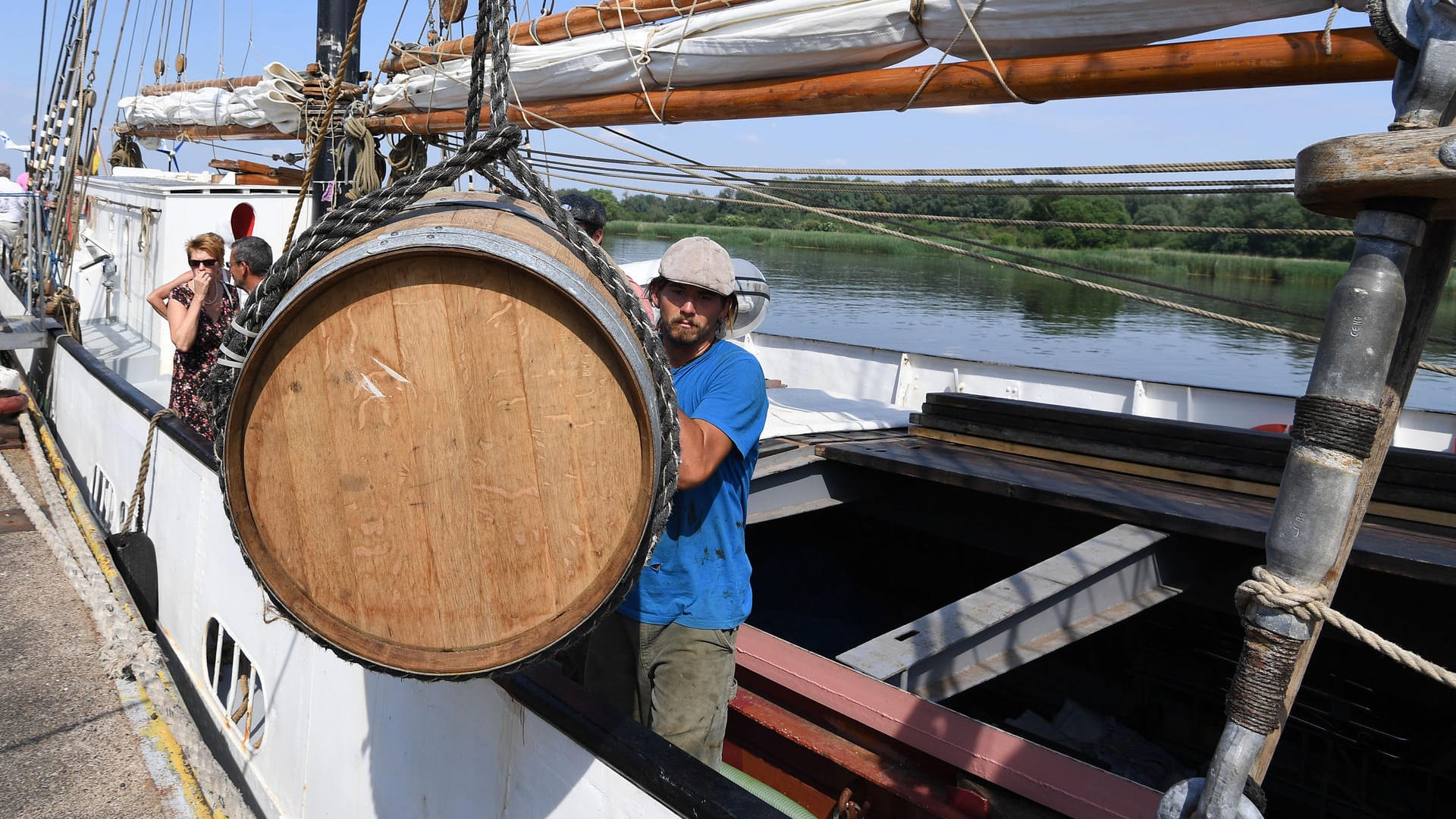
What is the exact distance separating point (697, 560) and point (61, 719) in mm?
3381

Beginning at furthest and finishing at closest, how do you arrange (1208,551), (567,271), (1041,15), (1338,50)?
(1208,551), (1041,15), (1338,50), (567,271)

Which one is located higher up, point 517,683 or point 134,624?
point 517,683

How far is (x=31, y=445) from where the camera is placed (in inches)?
316

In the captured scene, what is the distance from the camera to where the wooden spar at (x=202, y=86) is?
8.05 metres

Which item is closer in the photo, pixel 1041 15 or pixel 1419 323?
Answer: pixel 1419 323

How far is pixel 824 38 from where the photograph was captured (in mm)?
3730

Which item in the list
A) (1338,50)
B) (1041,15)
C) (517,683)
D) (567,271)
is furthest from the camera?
(1041,15)

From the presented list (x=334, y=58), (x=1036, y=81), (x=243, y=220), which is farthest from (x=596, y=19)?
(x=243, y=220)

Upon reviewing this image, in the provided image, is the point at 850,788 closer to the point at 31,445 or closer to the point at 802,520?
the point at 802,520

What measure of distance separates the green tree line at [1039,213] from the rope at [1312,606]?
8.77ft

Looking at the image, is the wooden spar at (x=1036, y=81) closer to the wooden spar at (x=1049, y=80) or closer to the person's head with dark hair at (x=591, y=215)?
the wooden spar at (x=1049, y=80)

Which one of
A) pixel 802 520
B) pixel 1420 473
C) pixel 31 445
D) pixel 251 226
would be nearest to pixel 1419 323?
pixel 1420 473

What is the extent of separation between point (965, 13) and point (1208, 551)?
2.52m

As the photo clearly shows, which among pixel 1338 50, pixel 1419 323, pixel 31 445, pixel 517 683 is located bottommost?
pixel 31 445
